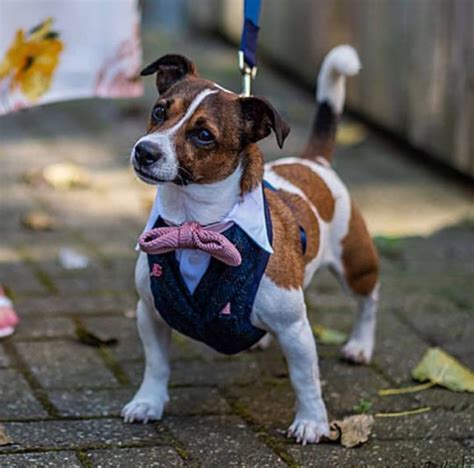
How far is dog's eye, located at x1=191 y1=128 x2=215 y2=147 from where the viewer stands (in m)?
3.08

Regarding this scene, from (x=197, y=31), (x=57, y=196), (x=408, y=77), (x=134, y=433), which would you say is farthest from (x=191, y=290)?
(x=197, y=31)

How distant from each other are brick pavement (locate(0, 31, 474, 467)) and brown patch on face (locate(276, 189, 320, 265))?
481mm

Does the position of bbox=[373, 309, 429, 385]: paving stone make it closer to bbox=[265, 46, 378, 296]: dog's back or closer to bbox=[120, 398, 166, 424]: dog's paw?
bbox=[265, 46, 378, 296]: dog's back

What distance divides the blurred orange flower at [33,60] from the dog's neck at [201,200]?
1270 millimetres

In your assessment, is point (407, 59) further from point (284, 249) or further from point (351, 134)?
point (284, 249)

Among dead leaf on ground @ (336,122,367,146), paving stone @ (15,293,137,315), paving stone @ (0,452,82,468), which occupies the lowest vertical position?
dead leaf on ground @ (336,122,367,146)

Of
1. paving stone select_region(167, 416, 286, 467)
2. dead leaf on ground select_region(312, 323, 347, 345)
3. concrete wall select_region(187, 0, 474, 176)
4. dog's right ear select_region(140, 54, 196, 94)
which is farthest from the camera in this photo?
concrete wall select_region(187, 0, 474, 176)

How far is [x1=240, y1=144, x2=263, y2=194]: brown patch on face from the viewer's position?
3246mm

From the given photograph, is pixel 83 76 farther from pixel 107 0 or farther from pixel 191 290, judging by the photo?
pixel 191 290

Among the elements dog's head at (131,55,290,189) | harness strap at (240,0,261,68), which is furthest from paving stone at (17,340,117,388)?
harness strap at (240,0,261,68)

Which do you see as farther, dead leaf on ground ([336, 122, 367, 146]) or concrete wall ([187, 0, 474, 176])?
dead leaf on ground ([336, 122, 367, 146])

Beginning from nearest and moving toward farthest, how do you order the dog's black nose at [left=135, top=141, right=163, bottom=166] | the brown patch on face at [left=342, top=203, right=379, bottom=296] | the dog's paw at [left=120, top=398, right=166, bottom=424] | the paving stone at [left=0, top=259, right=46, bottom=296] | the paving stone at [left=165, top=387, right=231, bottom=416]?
the dog's black nose at [left=135, top=141, right=163, bottom=166] → the dog's paw at [left=120, top=398, right=166, bottom=424] → the paving stone at [left=165, top=387, right=231, bottom=416] → the brown patch on face at [left=342, top=203, right=379, bottom=296] → the paving stone at [left=0, top=259, right=46, bottom=296]

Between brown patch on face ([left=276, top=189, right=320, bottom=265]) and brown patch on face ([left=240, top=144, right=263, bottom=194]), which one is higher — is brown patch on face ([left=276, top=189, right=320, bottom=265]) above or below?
below

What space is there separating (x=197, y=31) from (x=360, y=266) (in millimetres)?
6153
